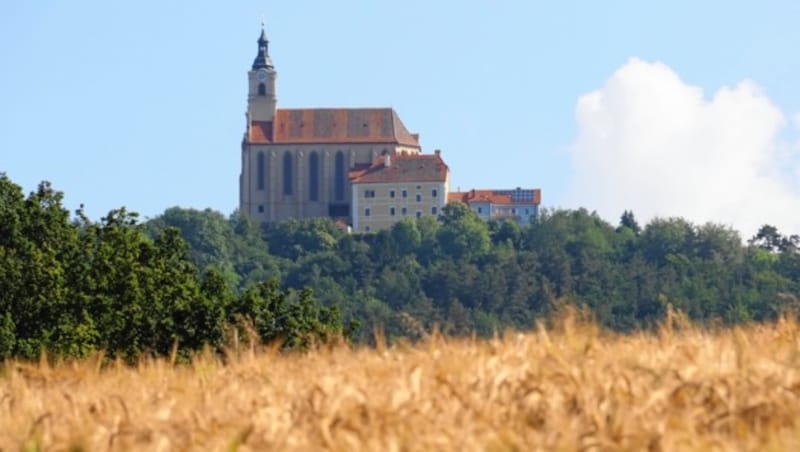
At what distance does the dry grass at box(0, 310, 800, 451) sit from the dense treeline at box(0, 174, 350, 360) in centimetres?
2486

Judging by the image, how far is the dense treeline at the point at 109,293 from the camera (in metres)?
41.2

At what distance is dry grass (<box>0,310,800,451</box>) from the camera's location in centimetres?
907

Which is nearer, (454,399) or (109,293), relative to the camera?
(454,399)

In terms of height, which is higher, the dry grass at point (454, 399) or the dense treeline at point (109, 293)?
the dense treeline at point (109, 293)

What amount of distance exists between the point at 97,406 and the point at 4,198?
146 ft

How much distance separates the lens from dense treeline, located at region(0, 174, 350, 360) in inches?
1623

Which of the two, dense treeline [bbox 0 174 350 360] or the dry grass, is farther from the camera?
dense treeline [bbox 0 174 350 360]

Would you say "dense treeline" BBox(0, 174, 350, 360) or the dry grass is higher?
"dense treeline" BBox(0, 174, 350, 360)

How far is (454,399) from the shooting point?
33.3ft

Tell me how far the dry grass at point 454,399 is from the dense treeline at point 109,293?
81.6 ft

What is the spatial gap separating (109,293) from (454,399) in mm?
36144

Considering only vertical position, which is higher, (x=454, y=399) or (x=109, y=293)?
(x=109, y=293)

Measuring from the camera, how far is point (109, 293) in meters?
45.7

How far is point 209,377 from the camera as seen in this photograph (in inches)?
A: 480
